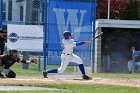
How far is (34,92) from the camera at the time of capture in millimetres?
12516

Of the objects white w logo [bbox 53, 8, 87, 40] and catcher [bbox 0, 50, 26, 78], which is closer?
catcher [bbox 0, 50, 26, 78]

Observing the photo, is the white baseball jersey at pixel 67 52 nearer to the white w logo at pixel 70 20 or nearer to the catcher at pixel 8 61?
the catcher at pixel 8 61

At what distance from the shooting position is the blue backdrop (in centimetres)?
2069

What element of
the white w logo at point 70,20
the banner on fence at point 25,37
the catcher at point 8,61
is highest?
the white w logo at point 70,20

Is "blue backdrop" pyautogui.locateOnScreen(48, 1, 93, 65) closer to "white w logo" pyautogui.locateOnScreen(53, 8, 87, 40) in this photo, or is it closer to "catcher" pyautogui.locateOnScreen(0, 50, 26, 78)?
"white w logo" pyautogui.locateOnScreen(53, 8, 87, 40)

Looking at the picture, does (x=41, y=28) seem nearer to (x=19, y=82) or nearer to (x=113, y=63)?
(x=19, y=82)

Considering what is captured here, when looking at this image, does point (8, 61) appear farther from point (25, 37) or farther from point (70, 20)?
point (70, 20)

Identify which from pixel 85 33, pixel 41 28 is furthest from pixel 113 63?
pixel 41 28

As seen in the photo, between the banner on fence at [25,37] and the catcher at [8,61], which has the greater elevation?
Answer: the banner on fence at [25,37]

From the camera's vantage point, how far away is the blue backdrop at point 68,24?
20688 millimetres

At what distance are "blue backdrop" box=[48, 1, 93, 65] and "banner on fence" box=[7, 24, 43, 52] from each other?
59cm

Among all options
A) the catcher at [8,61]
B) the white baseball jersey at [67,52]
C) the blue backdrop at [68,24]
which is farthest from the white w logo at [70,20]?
the catcher at [8,61]

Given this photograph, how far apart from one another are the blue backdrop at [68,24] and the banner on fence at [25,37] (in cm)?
59

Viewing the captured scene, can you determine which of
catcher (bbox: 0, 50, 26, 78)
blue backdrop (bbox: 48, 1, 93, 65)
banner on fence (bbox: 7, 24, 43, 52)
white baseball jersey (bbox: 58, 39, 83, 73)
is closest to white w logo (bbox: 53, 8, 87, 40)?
blue backdrop (bbox: 48, 1, 93, 65)
